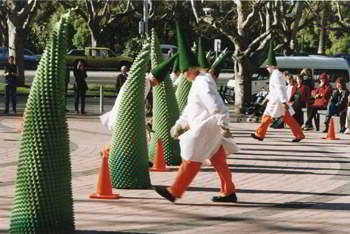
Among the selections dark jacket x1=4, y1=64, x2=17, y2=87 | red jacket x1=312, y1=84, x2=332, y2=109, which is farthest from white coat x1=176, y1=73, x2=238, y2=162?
dark jacket x1=4, y1=64, x2=17, y2=87

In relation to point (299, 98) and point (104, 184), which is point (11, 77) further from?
point (104, 184)

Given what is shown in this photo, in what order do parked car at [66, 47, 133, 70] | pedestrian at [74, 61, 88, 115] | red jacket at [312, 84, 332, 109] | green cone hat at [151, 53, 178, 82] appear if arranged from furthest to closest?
1. parked car at [66, 47, 133, 70]
2. pedestrian at [74, 61, 88, 115]
3. red jacket at [312, 84, 332, 109]
4. green cone hat at [151, 53, 178, 82]

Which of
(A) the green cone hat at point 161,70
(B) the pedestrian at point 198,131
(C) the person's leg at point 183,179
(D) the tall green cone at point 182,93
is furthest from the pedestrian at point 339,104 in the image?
(C) the person's leg at point 183,179

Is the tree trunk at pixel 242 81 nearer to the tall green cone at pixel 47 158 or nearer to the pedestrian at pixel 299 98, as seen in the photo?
the pedestrian at pixel 299 98

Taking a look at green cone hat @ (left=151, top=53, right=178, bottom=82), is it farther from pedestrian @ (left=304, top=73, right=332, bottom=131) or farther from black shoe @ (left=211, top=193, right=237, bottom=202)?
pedestrian @ (left=304, top=73, right=332, bottom=131)

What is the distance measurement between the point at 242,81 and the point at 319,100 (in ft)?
17.0

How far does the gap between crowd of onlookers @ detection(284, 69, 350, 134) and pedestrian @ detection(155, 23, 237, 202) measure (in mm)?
12302

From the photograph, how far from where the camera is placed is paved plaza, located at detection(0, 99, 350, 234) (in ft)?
31.8

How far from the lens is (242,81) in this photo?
2900 cm

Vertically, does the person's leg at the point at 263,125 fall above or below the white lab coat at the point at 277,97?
below

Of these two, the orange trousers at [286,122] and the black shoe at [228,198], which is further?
the orange trousers at [286,122]

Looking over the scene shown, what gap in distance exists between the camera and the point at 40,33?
65.6 metres

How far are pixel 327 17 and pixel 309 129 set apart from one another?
37969 millimetres

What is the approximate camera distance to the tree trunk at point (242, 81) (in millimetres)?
28734
